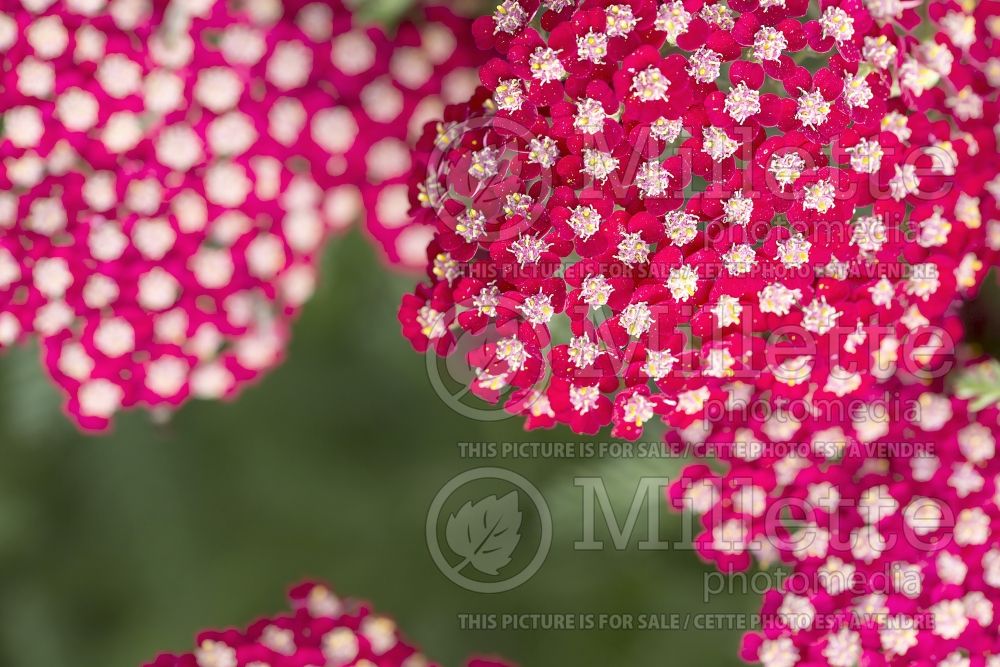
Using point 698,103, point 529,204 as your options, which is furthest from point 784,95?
point 529,204

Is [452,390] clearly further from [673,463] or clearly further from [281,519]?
[281,519]

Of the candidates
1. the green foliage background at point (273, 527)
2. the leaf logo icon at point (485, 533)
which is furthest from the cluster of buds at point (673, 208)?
the green foliage background at point (273, 527)

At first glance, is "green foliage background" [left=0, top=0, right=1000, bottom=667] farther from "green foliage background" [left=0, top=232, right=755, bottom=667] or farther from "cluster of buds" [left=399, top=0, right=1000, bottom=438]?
"cluster of buds" [left=399, top=0, right=1000, bottom=438]

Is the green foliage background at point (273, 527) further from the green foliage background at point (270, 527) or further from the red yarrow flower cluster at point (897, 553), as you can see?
the red yarrow flower cluster at point (897, 553)

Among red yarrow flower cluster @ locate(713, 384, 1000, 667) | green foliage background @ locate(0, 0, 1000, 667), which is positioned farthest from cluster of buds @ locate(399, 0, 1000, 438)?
green foliage background @ locate(0, 0, 1000, 667)

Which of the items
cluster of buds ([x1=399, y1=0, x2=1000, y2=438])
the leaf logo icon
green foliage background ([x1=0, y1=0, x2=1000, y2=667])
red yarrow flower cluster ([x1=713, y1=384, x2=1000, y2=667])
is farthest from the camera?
green foliage background ([x1=0, y1=0, x2=1000, y2=667])

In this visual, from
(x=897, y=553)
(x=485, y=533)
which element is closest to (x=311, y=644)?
(x=485, y=533)

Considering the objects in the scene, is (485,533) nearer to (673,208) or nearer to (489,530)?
(489,530)

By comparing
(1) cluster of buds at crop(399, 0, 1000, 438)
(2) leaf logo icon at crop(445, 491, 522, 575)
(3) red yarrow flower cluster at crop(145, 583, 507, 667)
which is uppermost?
(1) cluster of buds at crop(399, 0, 1000, 438)
